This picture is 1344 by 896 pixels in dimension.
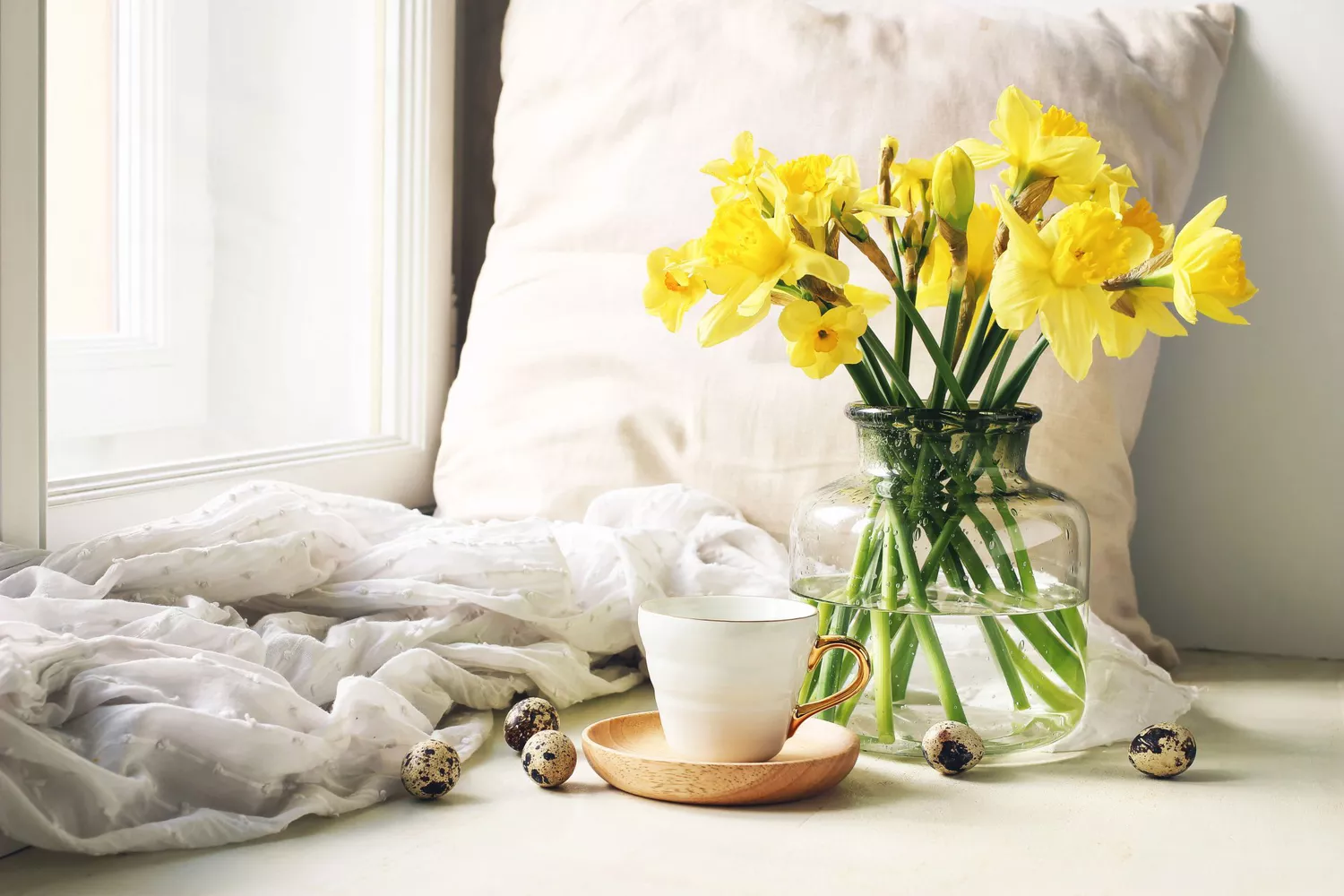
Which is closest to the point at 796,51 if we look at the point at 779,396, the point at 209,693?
the point at 779,396

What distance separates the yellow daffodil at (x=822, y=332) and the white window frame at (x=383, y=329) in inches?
20.1

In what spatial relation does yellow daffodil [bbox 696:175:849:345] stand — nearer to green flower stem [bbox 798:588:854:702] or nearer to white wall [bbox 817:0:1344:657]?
green flower stem [bbox 798:588:854:702]

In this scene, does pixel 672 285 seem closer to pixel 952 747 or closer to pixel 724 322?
pixel 724 322

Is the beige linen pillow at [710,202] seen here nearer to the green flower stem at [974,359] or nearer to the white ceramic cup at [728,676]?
the green flower stem at [974,359]

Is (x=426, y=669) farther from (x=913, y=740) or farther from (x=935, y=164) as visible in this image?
(x=935, y=164)

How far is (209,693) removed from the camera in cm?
67

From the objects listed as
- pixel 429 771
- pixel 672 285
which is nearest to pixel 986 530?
pixel 672 285

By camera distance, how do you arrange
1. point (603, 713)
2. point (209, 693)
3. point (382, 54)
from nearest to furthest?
point (209, 693), point (603, 713), point (382, 54)

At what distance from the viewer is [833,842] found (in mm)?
629

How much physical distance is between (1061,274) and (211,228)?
777 millimetres

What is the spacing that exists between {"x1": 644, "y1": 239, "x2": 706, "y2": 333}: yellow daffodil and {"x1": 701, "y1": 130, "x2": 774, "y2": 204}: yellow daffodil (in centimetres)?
4

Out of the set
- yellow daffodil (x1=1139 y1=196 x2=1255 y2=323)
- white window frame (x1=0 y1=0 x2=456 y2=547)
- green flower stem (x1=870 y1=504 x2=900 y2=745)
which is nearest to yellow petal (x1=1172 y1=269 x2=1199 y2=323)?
yellow daffodil (x1=1139 y1=196 x2=1255 y2=323)

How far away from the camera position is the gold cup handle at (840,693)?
710 mm

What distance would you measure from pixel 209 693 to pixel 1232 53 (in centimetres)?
109
